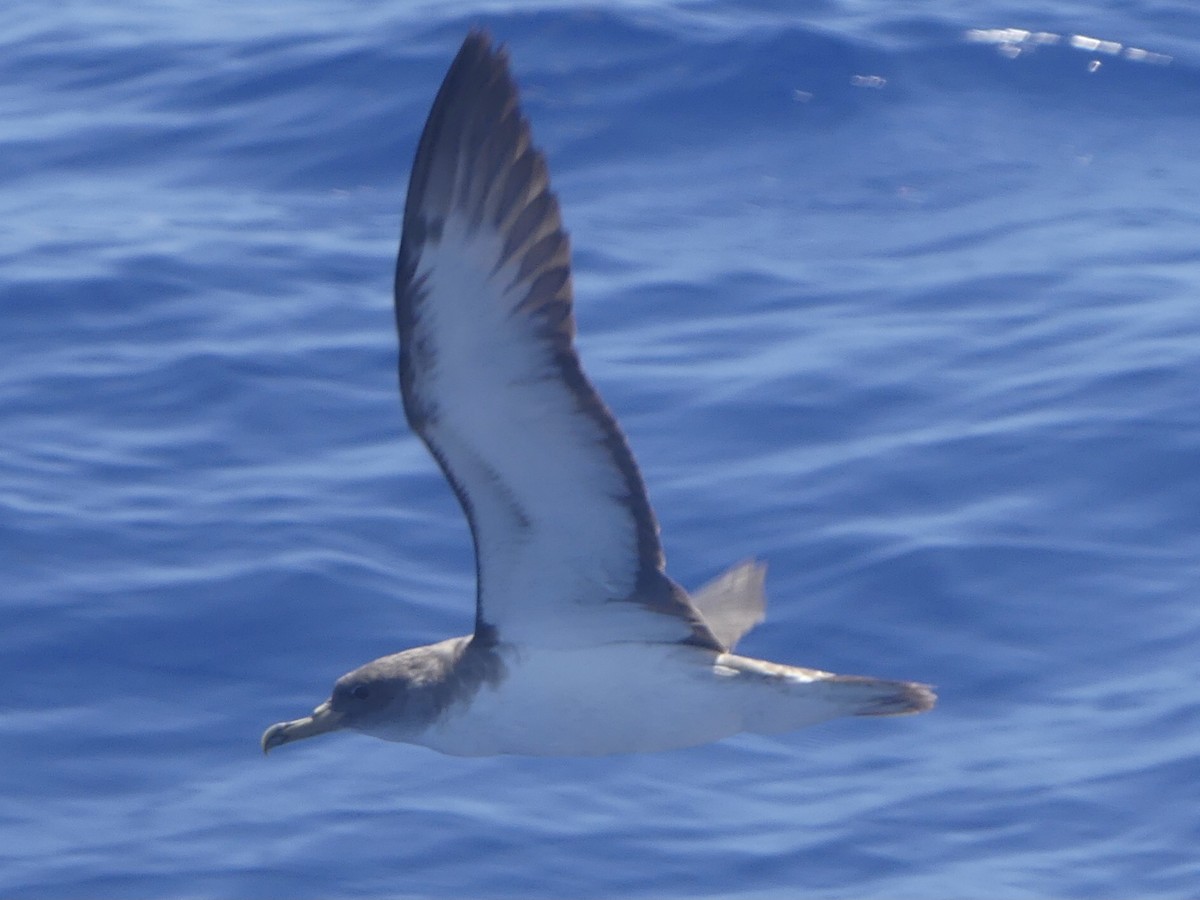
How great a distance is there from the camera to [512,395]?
7324 millimetres

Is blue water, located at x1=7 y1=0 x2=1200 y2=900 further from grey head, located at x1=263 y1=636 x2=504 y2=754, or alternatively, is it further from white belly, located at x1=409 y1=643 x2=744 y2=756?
white belly, located at x1=409 y1=643 x2=744 y2=756

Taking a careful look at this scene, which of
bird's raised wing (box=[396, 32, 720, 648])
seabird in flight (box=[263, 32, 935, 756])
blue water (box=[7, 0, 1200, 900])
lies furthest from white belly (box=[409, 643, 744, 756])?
blue water (box=[7, 0, 1200, 900])

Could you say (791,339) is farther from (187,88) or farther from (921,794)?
(187,88)

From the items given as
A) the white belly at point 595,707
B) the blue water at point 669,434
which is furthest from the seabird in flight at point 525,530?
the blue water at point 669,434

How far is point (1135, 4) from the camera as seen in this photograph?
1656 centimetres

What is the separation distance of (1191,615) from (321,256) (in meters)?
6.11

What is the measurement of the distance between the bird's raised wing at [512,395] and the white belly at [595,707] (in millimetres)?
111

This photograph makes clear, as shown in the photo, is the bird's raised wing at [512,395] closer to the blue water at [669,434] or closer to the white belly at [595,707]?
the white belly at [595,707]

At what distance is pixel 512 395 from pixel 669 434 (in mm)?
4407

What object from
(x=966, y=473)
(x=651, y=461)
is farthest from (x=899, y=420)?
(x=651, y=461)

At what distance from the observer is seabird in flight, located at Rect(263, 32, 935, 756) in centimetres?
697

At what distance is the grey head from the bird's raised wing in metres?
0.15

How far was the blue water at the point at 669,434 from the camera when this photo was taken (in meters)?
9.61

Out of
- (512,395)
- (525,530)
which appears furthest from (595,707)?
(512,395)
